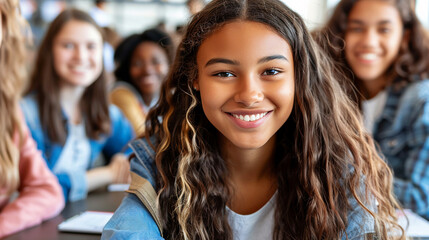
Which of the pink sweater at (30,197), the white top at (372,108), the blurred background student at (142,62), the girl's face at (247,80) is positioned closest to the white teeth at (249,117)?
the girl's face at (247,80)

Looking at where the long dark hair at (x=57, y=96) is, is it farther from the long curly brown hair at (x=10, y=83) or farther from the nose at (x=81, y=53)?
the long curly brown hair at (x=10, y=83)

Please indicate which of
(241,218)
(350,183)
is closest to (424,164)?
(350,183)

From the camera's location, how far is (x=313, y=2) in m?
1.33

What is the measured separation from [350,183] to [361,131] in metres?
0.18

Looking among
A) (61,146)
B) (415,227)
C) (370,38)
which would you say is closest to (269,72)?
(415,227)

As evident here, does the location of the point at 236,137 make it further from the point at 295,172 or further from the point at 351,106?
the point at 351,106

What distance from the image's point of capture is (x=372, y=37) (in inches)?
70.4

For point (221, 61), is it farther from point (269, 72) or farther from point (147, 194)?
point (147, 194)

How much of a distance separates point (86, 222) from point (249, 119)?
0.61 metres

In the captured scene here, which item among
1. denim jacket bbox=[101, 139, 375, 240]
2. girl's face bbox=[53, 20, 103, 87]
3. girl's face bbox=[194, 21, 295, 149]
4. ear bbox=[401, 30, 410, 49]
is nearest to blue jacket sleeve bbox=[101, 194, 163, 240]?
denim jacket bbox=[101, 139, 375, 240]

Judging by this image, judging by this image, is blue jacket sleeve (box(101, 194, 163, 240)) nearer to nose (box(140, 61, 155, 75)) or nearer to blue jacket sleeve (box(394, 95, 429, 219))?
blue jacket sleeve (box(394, 95, 429, 219))

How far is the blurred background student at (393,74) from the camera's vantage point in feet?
5.55

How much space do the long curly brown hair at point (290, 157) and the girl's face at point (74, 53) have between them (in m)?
1.01

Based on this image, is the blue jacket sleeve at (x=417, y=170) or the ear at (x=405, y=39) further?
the ear at (x=405, y=39)
